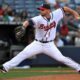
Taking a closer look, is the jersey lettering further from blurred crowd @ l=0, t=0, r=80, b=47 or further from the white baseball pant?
blurred crowd @ l=0, t=0, r=80, b=47

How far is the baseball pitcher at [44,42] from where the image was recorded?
843 cm

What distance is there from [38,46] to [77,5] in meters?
8.10

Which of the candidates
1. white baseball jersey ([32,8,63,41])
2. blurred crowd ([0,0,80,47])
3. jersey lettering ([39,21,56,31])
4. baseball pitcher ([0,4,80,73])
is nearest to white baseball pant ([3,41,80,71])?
baseball pitcher ([0,4,80,73])

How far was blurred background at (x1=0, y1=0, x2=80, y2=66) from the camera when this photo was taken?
1311 centimetres

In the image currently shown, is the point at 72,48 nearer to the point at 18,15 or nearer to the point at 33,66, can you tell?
the point at 33,66

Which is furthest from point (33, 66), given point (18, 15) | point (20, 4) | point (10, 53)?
point (20, 4)

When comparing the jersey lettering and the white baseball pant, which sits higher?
the jersey lettering

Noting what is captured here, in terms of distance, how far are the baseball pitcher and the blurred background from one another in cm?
425

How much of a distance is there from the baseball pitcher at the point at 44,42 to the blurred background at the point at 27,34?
4.25 meters

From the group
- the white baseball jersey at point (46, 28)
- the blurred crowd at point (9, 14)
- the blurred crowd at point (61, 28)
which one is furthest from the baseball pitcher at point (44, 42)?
the blurred crowd at point (9, 14)

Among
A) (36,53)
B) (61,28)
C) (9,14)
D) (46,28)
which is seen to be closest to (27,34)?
(9,14)

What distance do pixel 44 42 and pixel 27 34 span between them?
5.18 meters

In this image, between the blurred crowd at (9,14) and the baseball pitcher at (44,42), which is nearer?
the baseball pitcher at (44,42)

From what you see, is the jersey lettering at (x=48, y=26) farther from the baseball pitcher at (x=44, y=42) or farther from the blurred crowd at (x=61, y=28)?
the blurred crowd at (x=61, y=28)
